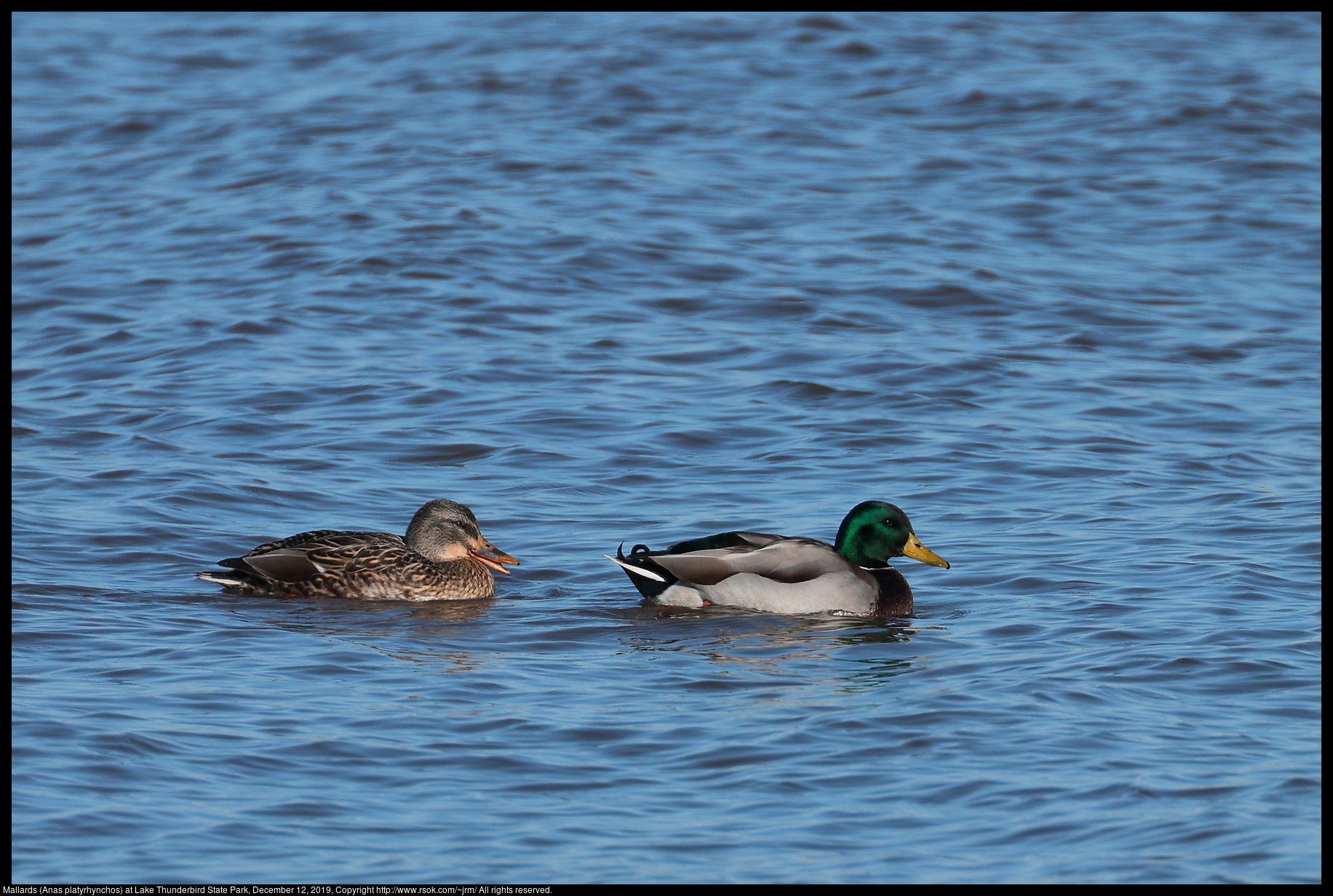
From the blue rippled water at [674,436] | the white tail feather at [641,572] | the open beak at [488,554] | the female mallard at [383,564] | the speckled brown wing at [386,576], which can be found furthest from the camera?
the open beak at [488,554]

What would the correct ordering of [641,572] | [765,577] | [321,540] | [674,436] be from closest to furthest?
[641,572], [765,577], [321,540], [674,436]

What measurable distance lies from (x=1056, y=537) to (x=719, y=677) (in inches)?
131

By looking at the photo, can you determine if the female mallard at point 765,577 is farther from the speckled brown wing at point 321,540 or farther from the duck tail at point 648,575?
the speckled brown wing at point 321,540

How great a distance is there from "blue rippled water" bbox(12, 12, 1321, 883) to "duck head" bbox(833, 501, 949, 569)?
295 mm

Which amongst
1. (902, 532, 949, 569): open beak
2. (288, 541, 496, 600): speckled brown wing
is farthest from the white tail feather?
(902, 532, 949, 569): open beak

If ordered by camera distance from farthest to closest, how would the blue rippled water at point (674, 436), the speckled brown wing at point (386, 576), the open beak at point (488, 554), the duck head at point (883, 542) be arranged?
the open beak at point (488, 554) → the duck head at point (883, 542) → the speckled brown wing at point (386, 576) → the blue rippled water at point (674, 436)

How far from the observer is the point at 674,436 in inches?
492

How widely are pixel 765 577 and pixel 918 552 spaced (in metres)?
0.87

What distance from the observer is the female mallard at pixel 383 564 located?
9.30m

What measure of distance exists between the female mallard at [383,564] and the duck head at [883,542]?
1830mm

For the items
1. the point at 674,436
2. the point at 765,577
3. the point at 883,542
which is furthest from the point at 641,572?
the point at 674,436

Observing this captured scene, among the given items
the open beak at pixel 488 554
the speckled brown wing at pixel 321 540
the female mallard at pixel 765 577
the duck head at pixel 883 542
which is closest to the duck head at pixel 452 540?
the open beak at pixel 488 554

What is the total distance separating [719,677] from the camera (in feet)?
25.6

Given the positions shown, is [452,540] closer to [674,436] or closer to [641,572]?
[641,572]
